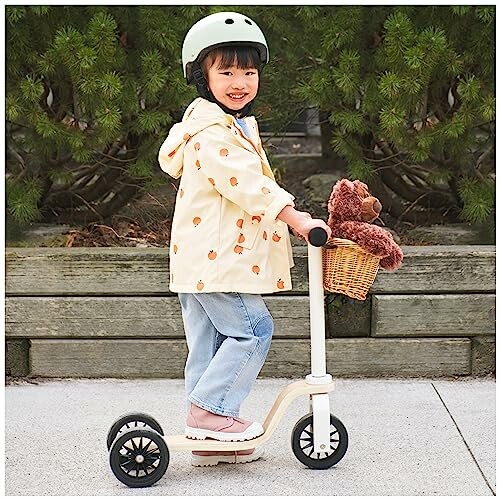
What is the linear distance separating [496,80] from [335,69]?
0.70 metres

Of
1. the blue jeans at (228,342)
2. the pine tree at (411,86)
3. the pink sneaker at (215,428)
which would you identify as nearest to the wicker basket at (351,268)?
the blue jeans at (228,342)

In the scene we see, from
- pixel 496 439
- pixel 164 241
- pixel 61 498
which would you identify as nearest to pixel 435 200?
pixel 164 241

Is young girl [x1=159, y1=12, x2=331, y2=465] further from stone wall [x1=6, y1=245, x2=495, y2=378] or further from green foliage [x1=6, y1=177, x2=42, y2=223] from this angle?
green foliage [x1=6, y1=177, x2=42, y2=223]

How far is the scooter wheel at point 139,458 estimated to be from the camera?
3.02 meters

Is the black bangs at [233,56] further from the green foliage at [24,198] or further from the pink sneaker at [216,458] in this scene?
the green foliage at [24,198]

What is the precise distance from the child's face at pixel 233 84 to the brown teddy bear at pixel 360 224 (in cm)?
39

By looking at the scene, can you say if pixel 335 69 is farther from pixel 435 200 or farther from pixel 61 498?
pixel 61 498

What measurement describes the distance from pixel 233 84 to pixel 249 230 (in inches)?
17.3

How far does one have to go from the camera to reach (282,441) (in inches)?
136

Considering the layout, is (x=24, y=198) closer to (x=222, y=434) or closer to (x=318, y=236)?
(x=222, y=434)

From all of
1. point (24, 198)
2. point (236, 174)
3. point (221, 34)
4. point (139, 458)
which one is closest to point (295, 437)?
point (139, 458)

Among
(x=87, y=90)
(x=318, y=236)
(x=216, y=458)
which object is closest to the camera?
(x=318, y=236)

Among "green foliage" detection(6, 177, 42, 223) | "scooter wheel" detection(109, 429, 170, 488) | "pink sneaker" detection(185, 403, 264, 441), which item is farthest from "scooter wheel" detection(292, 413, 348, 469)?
"green foliage" detection(6, 177, 42, 223)

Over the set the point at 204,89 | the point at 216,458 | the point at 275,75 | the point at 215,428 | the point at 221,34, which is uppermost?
the point at 275,75
